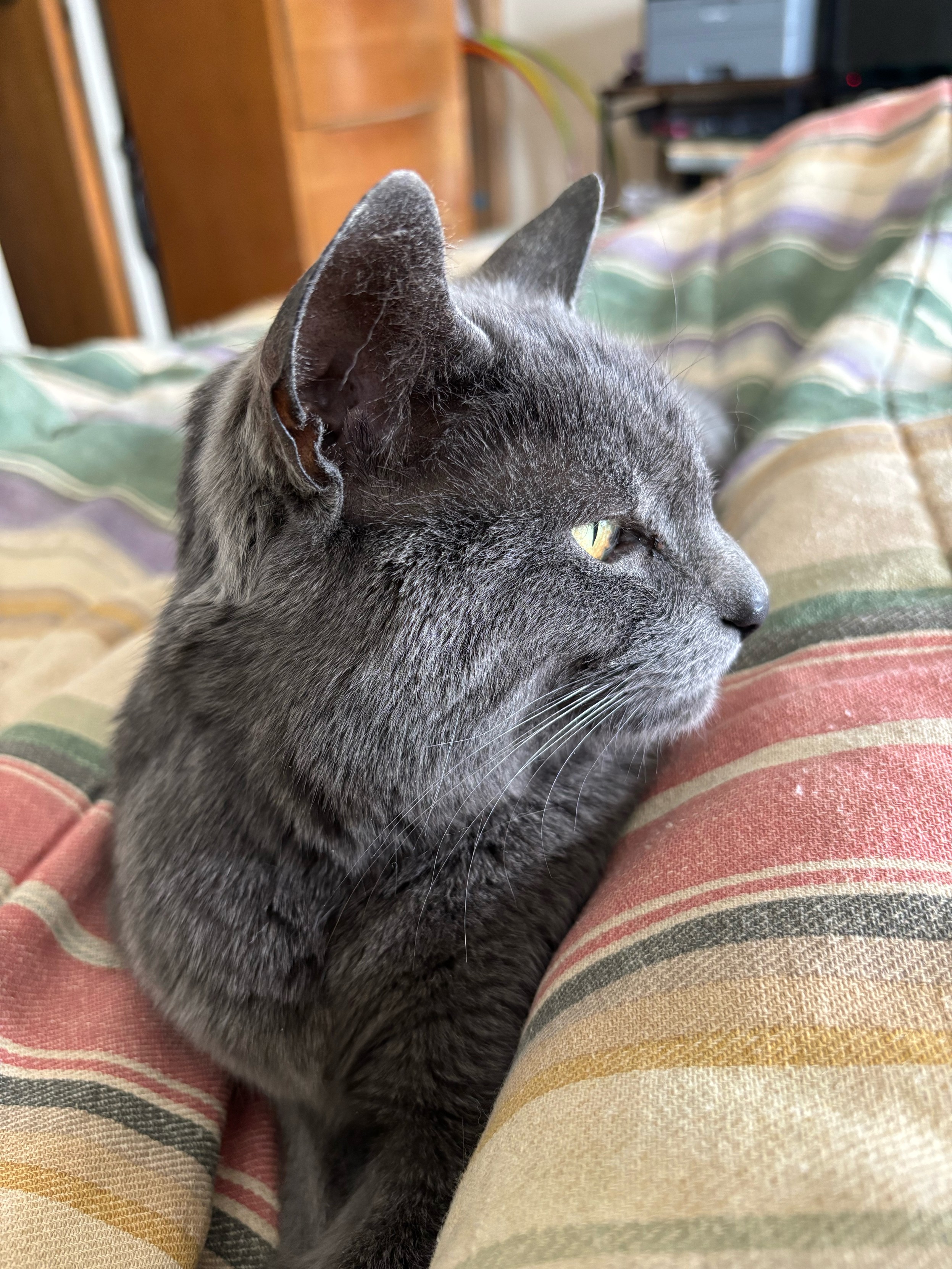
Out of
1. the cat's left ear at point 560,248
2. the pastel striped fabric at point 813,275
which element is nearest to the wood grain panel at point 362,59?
the pastel striped fabric at point 813,275

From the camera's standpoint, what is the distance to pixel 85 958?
0.89m

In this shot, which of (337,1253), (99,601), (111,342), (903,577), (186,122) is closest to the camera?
(337,1253)

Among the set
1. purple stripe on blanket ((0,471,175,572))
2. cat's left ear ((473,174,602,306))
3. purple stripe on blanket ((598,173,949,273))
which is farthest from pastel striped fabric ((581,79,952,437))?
purple stripe on blanket ((0,471,175,572))

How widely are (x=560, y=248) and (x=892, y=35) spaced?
3.52 metres

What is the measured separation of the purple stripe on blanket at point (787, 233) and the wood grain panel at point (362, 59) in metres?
1.85

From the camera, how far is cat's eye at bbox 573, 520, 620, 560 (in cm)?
73

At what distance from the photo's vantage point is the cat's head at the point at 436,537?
25.1 inches

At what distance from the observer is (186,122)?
124 inches

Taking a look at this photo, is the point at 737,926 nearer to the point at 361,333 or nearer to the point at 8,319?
the point at 361,333

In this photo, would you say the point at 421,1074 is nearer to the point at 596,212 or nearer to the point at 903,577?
the point at 903,577

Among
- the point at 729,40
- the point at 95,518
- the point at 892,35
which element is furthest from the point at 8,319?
the point at 892,35

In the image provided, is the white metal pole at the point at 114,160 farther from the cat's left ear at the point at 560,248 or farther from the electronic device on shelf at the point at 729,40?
the cat's left ear at the point at 560,248

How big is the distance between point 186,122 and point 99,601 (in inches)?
97.3

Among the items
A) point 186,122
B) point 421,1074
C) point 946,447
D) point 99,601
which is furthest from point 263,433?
point 186,122
